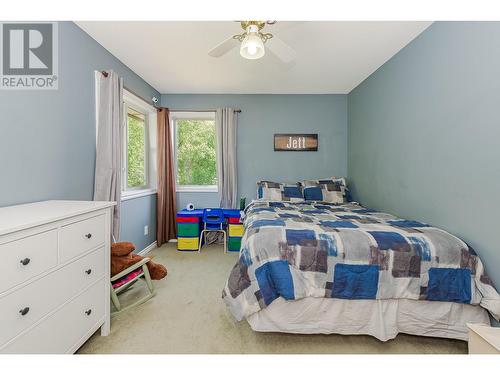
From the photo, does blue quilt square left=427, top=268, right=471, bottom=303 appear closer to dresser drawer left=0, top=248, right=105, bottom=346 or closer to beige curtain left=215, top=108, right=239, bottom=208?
dresser drawer left=0, top=248, right=105, bottom=346

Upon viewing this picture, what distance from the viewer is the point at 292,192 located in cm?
314

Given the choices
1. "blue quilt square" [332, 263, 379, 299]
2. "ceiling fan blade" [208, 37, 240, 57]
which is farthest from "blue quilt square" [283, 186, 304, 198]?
"ceiling fan blade" [208, 37, 240, 57]

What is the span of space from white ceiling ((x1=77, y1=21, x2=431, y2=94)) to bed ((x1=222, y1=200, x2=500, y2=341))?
162 cm

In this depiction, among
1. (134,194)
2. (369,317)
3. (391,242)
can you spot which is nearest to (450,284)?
(391,242)

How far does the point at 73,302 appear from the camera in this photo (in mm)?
1218

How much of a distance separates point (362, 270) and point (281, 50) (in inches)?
67.1

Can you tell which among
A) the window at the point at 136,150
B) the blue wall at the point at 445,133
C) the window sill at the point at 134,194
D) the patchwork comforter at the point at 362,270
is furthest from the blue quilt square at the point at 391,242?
the window at the point at 136,150

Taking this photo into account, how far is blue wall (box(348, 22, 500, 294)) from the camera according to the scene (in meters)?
1.43

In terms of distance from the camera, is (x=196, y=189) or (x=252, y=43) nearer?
(x=252, y=43)

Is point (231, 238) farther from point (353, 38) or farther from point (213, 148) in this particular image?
point (353, 38)

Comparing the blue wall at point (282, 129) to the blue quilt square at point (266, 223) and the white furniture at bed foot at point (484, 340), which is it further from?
the white furniture at bed foot at point (484, 340)

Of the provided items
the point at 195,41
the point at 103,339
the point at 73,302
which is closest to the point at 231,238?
the point at 103,339

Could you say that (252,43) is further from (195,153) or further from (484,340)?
(195,153)
